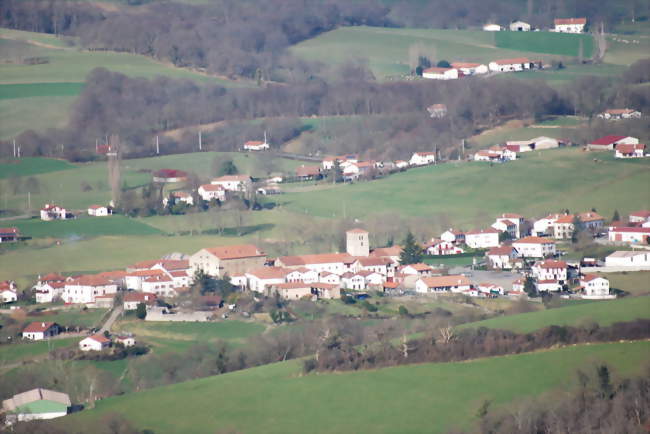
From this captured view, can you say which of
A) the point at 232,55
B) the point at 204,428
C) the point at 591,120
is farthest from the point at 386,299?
the point at 232,55

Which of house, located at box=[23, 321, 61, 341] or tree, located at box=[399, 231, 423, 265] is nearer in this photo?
house, located at box=[23, 321, 61, 341]

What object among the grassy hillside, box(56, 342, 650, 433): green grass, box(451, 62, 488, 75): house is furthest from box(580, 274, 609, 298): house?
box(451, 62, 488, 75): house

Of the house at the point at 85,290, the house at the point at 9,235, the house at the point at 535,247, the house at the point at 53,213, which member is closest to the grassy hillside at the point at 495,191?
the house at the point at 535,247

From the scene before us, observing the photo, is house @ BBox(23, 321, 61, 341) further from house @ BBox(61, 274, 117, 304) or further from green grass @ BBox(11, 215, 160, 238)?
green grass @ BBox(11, 215, 160, 238)

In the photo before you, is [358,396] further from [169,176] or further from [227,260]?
[169,176]

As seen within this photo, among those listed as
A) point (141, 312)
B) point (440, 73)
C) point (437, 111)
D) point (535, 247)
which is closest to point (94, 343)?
point (141, 312)
